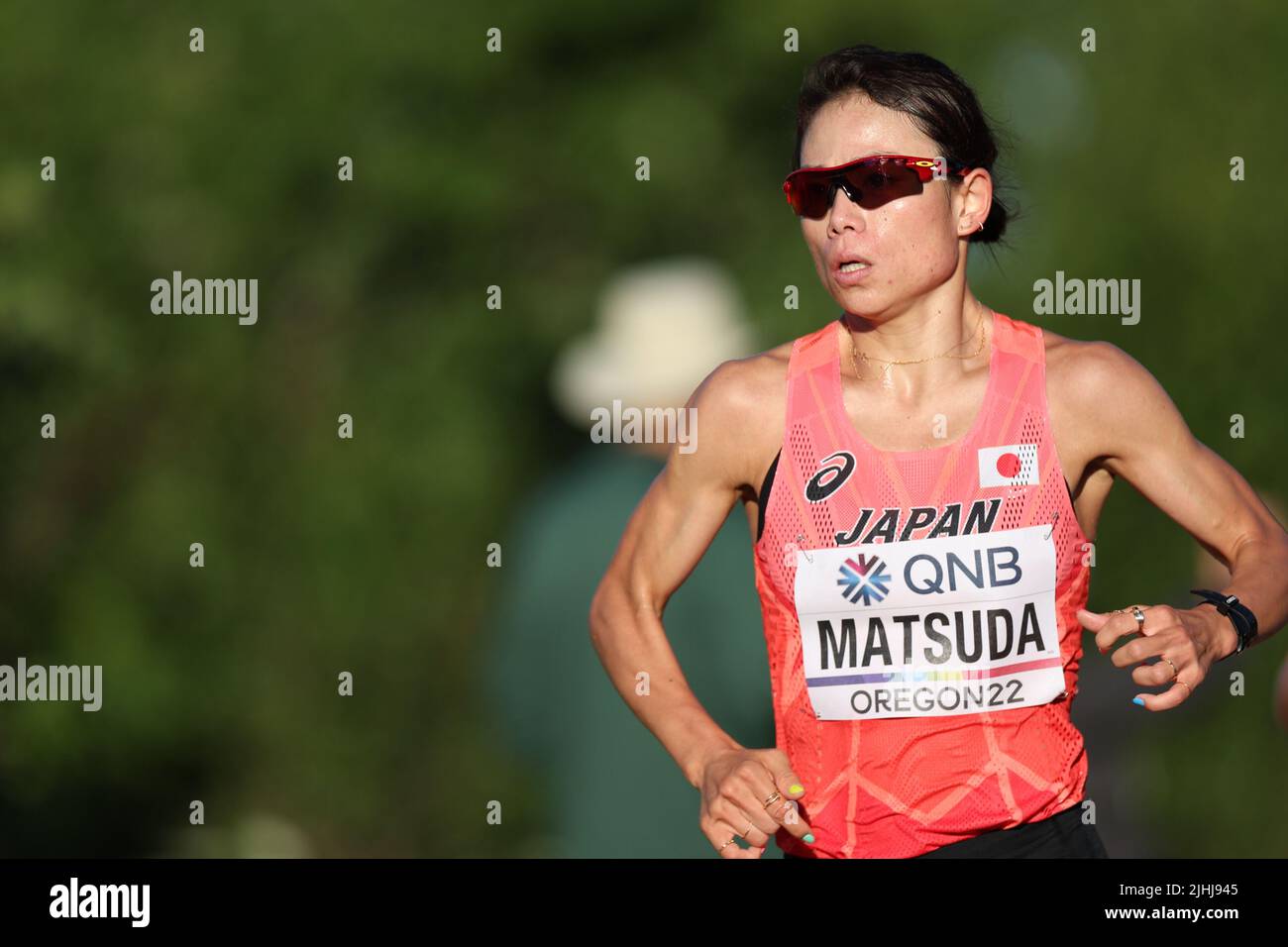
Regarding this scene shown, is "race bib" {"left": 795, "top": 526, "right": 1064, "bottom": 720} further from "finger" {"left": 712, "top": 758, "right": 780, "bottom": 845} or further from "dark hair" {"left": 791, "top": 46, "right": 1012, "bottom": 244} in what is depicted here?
"dark hair" {"left": 791, "top": 46, "right": 1012, "bottom": 244}

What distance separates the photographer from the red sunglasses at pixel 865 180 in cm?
395

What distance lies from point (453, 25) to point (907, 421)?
7968mm

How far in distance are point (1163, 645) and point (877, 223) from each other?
1.00 m

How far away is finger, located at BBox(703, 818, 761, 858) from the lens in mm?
3695

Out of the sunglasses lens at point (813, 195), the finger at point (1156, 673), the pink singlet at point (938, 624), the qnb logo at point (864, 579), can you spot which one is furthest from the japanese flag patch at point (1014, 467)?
the sunglasses lens at point (813, 195)

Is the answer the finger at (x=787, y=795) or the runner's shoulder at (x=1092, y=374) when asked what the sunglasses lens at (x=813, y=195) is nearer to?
the runner's shoulder at (x=1092, y=374)

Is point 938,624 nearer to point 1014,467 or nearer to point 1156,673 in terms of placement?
point 1014,467

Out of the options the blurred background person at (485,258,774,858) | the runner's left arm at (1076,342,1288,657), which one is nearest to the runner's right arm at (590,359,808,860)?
the runner's left arm at (1076,342,1288,657)

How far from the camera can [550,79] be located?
1172 cm

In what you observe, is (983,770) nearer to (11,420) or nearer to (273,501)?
(11,420)

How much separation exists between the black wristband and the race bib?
31 centimetres

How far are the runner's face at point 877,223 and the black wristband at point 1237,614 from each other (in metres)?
0.84

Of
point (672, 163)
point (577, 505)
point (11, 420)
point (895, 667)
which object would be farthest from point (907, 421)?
point (672, 163)

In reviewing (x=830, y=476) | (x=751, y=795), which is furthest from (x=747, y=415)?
(x=751, y=795)
